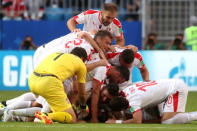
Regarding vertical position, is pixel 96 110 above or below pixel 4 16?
below

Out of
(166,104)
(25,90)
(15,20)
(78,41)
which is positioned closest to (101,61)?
(78,41)

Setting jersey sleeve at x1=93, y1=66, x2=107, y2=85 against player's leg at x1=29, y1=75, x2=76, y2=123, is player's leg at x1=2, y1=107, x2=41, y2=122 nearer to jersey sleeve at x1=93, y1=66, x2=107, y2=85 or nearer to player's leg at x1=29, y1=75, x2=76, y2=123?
player's leg at x1=29, y1=75, x2=76, y2=123

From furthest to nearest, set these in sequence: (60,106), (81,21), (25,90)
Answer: (25,90), (81,21), (60,106)

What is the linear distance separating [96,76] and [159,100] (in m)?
1.19

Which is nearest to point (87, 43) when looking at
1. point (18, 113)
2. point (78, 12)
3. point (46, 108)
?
point (46, 108)

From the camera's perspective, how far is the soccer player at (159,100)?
9.78 metres

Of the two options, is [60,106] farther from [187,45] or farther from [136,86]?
[187,45]

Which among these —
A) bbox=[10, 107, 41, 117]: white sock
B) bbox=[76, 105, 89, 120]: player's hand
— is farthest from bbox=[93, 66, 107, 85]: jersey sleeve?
bbox=[10, 107, 41, 117]: white sock

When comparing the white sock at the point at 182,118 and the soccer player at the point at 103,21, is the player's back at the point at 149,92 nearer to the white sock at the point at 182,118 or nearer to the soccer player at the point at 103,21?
the white sock at the point at 182,118

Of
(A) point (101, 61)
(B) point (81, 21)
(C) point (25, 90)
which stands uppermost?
(B) point (81, 21)

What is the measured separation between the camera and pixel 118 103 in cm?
974

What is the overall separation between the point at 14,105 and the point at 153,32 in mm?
11226

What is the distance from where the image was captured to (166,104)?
33.0ft

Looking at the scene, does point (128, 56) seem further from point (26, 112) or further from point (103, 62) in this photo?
point (26, 112)
